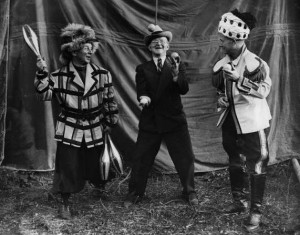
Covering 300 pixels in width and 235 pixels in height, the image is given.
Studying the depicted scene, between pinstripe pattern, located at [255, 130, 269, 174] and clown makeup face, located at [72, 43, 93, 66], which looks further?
clown makeup face, located at [72, 43, 93, 66]

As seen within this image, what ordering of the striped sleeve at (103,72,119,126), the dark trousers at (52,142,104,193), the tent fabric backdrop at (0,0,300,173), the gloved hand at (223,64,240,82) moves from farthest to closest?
the tent fabric backdrop at (0,0,300,173) < the striped sleeve at (103,72,119,126) < the dark trousers at (52,142,104,193) < the gloved hand at (223,64,240,82)

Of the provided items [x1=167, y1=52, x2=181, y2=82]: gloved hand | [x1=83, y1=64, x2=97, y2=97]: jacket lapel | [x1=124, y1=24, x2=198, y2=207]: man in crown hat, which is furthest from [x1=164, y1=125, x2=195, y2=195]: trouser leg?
[x1=83, y1=64, x2=97, y2=97]: jacket lapel

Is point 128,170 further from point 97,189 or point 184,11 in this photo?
point 184,11

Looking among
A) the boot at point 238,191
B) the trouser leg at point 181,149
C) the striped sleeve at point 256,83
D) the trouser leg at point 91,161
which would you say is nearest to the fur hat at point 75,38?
the trouser leg at point 91,161

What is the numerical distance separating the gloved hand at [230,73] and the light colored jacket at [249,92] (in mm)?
46

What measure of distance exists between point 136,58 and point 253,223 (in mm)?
Answer: 2261

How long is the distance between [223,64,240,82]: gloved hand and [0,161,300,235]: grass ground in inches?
51.5

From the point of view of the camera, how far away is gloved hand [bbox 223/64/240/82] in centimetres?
430

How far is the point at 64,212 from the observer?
4855mm

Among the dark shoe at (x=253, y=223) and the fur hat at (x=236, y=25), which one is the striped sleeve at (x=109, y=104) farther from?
the dark shoe at (x=253, y=223)

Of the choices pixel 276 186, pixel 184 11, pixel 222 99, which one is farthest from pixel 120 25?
pixel 276 186

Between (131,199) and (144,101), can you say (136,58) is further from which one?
(131,199)

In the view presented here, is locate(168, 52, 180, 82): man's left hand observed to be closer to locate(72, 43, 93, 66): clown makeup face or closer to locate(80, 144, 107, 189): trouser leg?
locate(72, 43, 93, 66): clown makeup face

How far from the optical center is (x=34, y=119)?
568 centimetres
